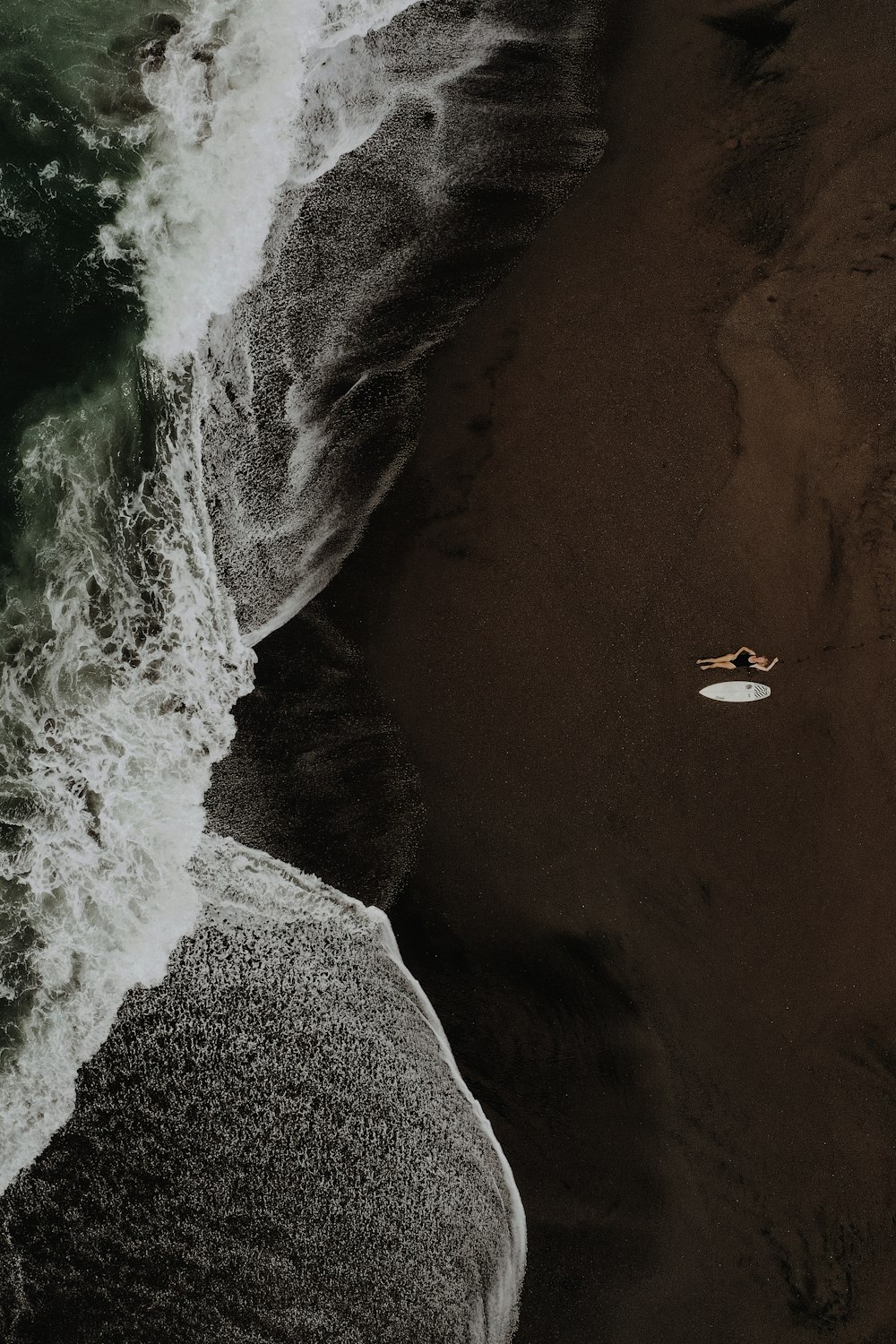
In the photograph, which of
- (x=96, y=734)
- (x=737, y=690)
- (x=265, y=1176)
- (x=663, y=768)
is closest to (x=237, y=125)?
(x=96, y=734)

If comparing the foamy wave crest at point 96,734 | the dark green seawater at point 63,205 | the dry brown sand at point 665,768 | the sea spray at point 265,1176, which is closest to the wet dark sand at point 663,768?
the dry brown sand at point 665,768

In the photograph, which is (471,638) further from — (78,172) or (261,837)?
(78,172)

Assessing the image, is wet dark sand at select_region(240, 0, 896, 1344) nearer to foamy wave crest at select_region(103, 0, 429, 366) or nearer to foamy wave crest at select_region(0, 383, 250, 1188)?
foamy wave crest at select_region(0, 383, 250, 1188)

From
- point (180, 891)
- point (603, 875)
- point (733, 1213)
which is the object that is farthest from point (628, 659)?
point (733, 1213)

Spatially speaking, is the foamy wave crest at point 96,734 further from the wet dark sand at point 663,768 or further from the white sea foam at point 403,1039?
the wet dark sand at point 663,768

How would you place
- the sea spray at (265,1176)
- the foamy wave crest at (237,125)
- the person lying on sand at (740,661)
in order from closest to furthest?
the sea spray at (265,1176), the person lying on sand at (740,661), the foamy wave crest at (237,125)

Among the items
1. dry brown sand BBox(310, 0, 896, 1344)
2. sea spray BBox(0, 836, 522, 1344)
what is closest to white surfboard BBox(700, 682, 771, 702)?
dry brown sand BBox(310, 0, 896, 1344)
